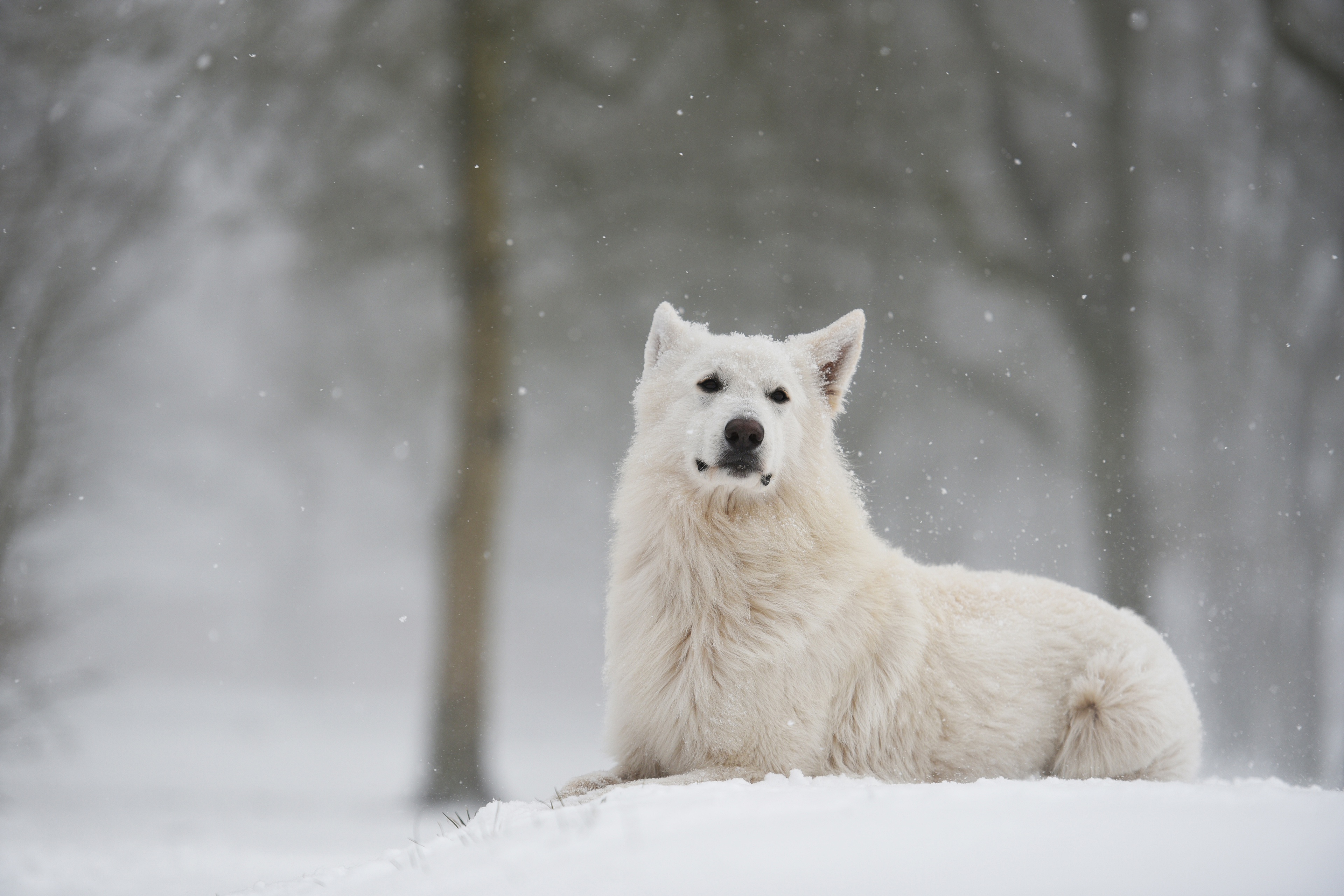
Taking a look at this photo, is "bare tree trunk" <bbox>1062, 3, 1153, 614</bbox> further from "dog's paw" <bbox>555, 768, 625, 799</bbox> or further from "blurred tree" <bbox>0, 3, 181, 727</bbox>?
"blurred tree" <bbox>0, 3, 181, 727</bbox>

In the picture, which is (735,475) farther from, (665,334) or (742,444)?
(665,334)

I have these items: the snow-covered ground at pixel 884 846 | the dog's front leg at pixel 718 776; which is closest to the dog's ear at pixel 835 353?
the dog's front leg at pixel 718 776

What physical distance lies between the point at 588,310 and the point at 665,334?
500cm

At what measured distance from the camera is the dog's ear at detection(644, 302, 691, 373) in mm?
3645

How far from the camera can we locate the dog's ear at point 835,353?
3.58 m

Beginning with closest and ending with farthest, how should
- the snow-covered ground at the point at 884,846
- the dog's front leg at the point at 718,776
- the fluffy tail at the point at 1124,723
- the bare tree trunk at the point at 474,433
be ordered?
1. the snow-covered ground at the point at 884,846
2. the dog's front leg at the point at 718,776
3. the fluffy tail at the point at 1124,723
4. the bare tree trunk at the point at 474,433

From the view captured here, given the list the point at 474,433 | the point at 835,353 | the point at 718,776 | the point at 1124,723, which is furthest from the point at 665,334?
the point at 474,433

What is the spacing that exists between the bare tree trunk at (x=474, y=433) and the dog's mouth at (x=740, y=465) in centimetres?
407

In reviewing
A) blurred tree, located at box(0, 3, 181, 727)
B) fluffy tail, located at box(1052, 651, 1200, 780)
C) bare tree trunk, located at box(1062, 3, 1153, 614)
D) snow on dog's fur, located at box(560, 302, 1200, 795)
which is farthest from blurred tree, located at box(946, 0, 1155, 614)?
blurred tree, located at box(0, 3, 181, 727)

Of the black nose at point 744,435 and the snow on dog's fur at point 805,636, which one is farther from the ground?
the black nose at point 744,435

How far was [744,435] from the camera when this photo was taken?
315 cm

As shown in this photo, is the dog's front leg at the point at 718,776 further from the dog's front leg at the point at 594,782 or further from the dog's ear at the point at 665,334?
the dog's ear at the point at 665,334

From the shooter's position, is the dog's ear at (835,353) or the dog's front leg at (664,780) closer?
the dog's front leg at (664,780)

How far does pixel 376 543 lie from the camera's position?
9922 mm
